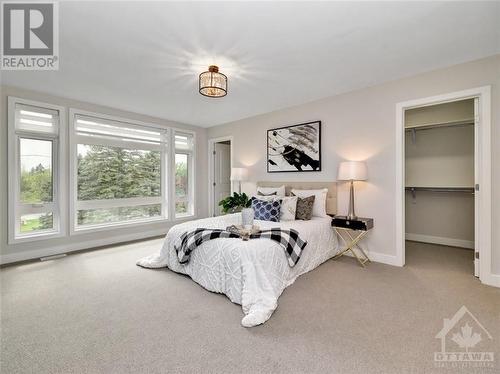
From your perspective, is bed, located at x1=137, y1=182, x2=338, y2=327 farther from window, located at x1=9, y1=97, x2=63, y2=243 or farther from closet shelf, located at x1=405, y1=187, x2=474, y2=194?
closet shelf, located at x1=405, y1=187, x2=474, y2=194

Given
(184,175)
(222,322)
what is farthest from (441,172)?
(184,175)

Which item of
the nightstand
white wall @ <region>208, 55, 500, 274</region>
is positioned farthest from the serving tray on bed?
white wall @ <region>208, 55, 500, 274</region>

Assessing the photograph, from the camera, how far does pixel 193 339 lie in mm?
1776

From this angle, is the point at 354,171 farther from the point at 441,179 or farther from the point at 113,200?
the point at 113,200

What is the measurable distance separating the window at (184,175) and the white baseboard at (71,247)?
2.61 ft

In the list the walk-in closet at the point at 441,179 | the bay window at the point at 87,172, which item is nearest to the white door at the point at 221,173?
the bay window at the point at 87,172

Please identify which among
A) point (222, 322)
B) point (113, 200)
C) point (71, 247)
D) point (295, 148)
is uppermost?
point (295, 148)

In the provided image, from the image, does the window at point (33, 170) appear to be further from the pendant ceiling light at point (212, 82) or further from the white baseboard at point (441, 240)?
the white baseboard at point (441, 240)

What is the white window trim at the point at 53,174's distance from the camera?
3430 millimetres

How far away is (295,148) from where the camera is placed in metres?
4.29

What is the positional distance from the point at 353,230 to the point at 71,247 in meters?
4.49

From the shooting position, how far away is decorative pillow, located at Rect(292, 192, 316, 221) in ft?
11.6

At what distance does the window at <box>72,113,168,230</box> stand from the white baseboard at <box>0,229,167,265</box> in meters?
0.28

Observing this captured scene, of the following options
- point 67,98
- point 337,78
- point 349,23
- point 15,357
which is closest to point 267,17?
point 349,23
